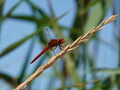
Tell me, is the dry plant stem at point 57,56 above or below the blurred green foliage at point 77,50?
below

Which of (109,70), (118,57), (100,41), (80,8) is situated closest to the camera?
(109,70)

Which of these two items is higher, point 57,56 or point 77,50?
point 77,50

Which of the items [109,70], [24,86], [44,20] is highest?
[44,20]

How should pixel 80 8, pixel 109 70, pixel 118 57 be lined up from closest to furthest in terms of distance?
pixel 109 70 < pixel 118 57 < pixel 80 8

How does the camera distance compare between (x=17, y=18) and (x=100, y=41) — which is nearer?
(x=17, y=18)

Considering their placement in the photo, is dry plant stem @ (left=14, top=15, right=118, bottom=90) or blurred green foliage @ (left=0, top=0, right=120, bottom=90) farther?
blurred green foliage @ (left=0, top=0, right=120, bottom=90)

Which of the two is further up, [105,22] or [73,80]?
[73,80]

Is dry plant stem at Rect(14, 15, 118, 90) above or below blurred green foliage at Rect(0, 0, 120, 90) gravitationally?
below

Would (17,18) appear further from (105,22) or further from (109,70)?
(105,22)

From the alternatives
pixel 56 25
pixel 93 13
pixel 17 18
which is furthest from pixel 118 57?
pixel 17 18

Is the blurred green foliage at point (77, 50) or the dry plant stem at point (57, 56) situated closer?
the dry plant stem at point (57, 56)

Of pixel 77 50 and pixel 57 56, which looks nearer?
pixel 57 56
